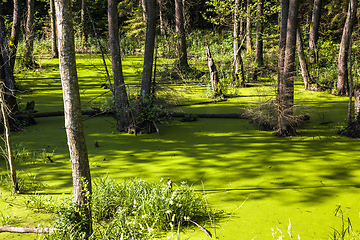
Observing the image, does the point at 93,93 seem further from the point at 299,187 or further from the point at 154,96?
the point at 299,187

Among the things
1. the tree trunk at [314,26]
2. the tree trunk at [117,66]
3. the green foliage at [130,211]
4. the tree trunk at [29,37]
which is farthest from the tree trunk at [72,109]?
the tree trunk at [314,26]

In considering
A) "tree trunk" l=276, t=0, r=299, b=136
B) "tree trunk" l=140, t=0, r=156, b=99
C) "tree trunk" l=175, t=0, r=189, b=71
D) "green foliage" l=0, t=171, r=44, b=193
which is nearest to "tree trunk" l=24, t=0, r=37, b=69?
"tree trunk" l=140, t=0, r=156, b=99

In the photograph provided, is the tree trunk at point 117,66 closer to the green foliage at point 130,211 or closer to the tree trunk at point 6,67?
the tree trunk at point 6,67

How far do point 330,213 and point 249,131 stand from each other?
405cm

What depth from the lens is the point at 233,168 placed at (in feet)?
17.5

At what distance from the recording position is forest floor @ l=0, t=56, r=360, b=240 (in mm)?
3631

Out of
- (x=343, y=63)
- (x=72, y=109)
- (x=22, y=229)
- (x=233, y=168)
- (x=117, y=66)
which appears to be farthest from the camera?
(x=343, y=63)

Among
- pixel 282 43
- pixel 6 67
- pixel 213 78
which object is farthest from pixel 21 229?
pixel 213 78

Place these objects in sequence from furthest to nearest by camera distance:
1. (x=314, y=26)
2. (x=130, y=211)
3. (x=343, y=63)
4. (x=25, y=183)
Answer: (x=314, y=26) < (x=343, y=63) < (x=25, y=183) < (x=130, y=211)

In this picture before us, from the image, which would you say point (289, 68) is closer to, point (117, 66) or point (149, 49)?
point (149, 49)

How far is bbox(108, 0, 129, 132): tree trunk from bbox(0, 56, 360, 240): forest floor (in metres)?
0.59

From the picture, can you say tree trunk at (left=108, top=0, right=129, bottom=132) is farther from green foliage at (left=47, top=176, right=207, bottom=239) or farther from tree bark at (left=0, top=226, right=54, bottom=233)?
tree bark at (left=0, top=226, right=54, bottom=233)

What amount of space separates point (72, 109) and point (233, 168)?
3204 mm

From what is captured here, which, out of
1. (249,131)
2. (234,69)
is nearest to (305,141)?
(249,131)
